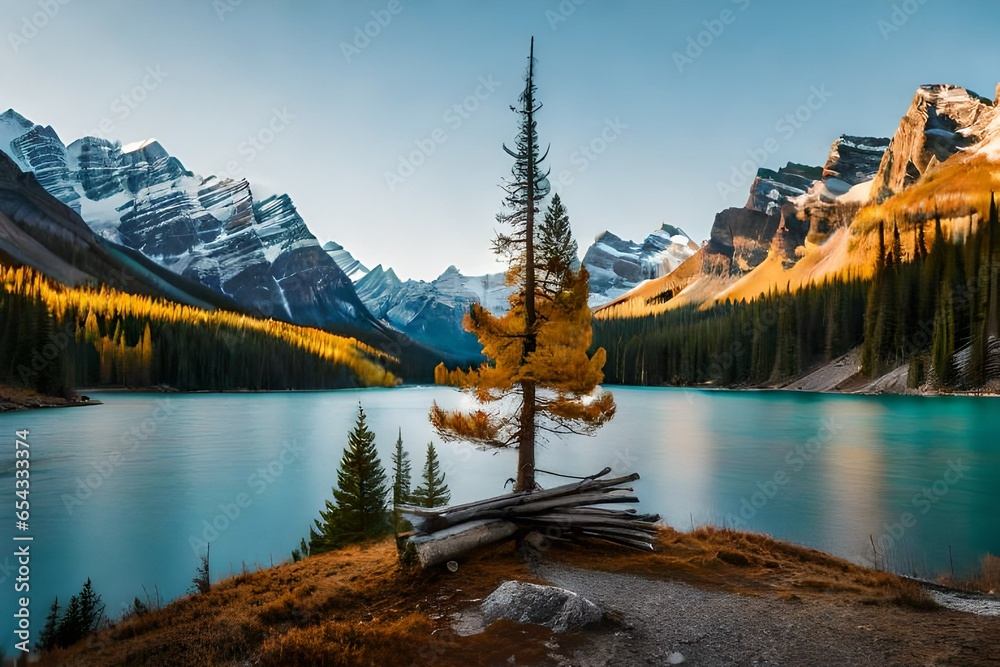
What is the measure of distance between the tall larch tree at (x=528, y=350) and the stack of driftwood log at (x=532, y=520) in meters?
1.83

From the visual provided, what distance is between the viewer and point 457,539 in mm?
10641

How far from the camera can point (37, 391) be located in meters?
73.0

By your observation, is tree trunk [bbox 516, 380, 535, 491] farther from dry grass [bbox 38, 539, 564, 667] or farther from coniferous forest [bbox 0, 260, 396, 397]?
coniferous forest [bbox 0, 260, 396, 397]

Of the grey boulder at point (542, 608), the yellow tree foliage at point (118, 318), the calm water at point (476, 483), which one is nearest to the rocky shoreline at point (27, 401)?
the calm water at point (476, 483)

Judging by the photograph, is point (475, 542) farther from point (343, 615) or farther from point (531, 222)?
point (531, 222)

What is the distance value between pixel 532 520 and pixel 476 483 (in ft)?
65.7

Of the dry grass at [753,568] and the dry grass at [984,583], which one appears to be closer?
the dry grass at [753,568]

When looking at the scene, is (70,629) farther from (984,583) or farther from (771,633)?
(984,583)

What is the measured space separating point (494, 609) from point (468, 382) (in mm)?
6940

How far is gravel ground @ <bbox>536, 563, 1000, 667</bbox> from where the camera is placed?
652 centimetres

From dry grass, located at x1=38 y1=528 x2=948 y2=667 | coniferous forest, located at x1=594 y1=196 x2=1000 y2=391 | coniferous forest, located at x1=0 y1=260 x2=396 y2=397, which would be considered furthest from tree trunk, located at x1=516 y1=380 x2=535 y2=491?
coniferous forest, located at x1=594 y1=196 x2=1000 y2=391

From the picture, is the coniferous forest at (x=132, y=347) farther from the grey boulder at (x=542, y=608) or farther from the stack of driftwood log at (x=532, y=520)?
the grey boulder at (x=542, y=608)

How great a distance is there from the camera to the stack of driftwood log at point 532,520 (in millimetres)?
10610

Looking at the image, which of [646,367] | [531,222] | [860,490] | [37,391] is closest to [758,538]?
[531,222]
